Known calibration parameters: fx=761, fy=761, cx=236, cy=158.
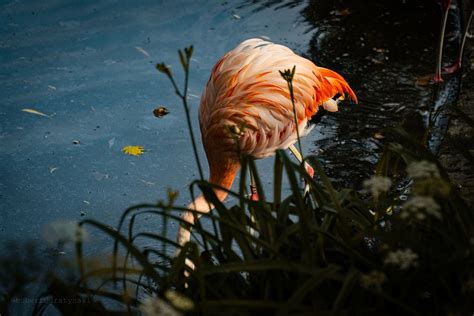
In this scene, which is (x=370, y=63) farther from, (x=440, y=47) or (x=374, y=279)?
(x=374, y=279)

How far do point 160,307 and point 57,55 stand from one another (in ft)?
14.3

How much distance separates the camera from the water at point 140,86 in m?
4.05

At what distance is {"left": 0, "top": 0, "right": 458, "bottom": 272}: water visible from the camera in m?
4.05

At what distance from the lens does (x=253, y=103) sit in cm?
358

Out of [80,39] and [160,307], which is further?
[80,39]

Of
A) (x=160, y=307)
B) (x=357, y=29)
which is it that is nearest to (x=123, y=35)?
(x=357, y=29)

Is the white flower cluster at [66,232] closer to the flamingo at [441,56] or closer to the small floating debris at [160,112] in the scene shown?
the small floating debris at [160,112]

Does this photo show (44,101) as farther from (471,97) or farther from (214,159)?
(471,97)

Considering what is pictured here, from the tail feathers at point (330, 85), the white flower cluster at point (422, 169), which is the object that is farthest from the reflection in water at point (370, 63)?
the white flower cluster at point (422, 169)

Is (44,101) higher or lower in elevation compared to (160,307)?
lower

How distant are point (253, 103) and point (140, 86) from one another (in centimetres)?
168

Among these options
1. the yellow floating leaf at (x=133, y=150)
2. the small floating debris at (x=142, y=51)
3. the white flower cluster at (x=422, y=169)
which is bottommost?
the yellow floating leaf at (x=133, y=150)

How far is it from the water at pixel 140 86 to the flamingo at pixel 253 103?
0.43m

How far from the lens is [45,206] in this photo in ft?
12.8
